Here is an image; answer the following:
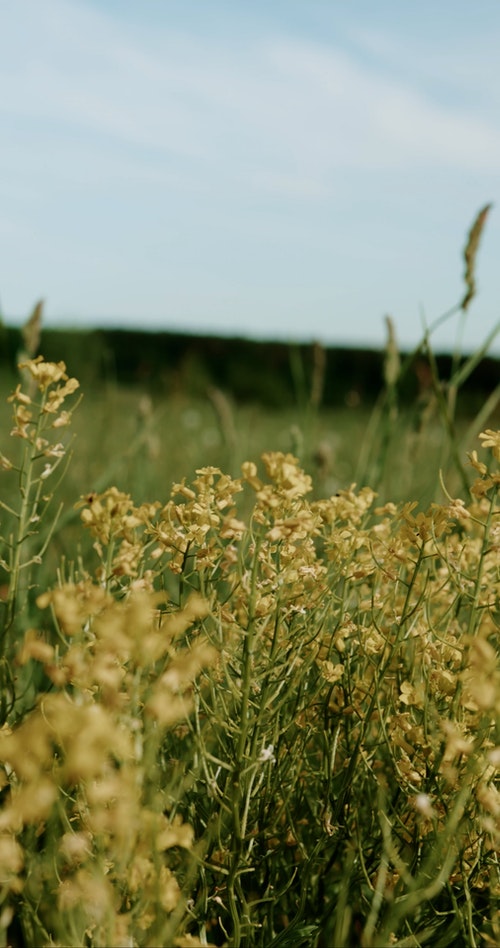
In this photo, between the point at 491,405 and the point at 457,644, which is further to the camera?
the point at 491,405

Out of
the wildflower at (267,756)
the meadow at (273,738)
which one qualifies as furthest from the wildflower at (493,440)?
the wildflower at (267,756)

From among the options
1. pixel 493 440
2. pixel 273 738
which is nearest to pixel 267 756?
pixel 273 738

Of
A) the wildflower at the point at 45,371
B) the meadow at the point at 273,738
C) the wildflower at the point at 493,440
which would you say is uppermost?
the wildflower at the point at 493,440

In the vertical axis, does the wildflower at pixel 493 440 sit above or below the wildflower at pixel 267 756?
above

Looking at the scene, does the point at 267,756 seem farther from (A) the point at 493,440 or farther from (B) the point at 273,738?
(A) the point at 493,440

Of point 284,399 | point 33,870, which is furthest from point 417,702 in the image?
point 284,399

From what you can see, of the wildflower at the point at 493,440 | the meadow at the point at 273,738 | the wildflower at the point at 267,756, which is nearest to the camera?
the meadow at the point at 273,738

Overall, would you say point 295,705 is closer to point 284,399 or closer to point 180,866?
point 180,866

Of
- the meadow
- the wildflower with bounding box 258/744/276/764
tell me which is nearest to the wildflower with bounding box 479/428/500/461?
the meadow

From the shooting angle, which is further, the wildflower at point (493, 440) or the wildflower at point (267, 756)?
the wildflower at point (493, 440)

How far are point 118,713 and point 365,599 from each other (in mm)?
803

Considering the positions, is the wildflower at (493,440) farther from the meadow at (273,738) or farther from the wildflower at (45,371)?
the wildflower at (45,371)

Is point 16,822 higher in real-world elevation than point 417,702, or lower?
lower

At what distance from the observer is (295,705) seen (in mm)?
1461
